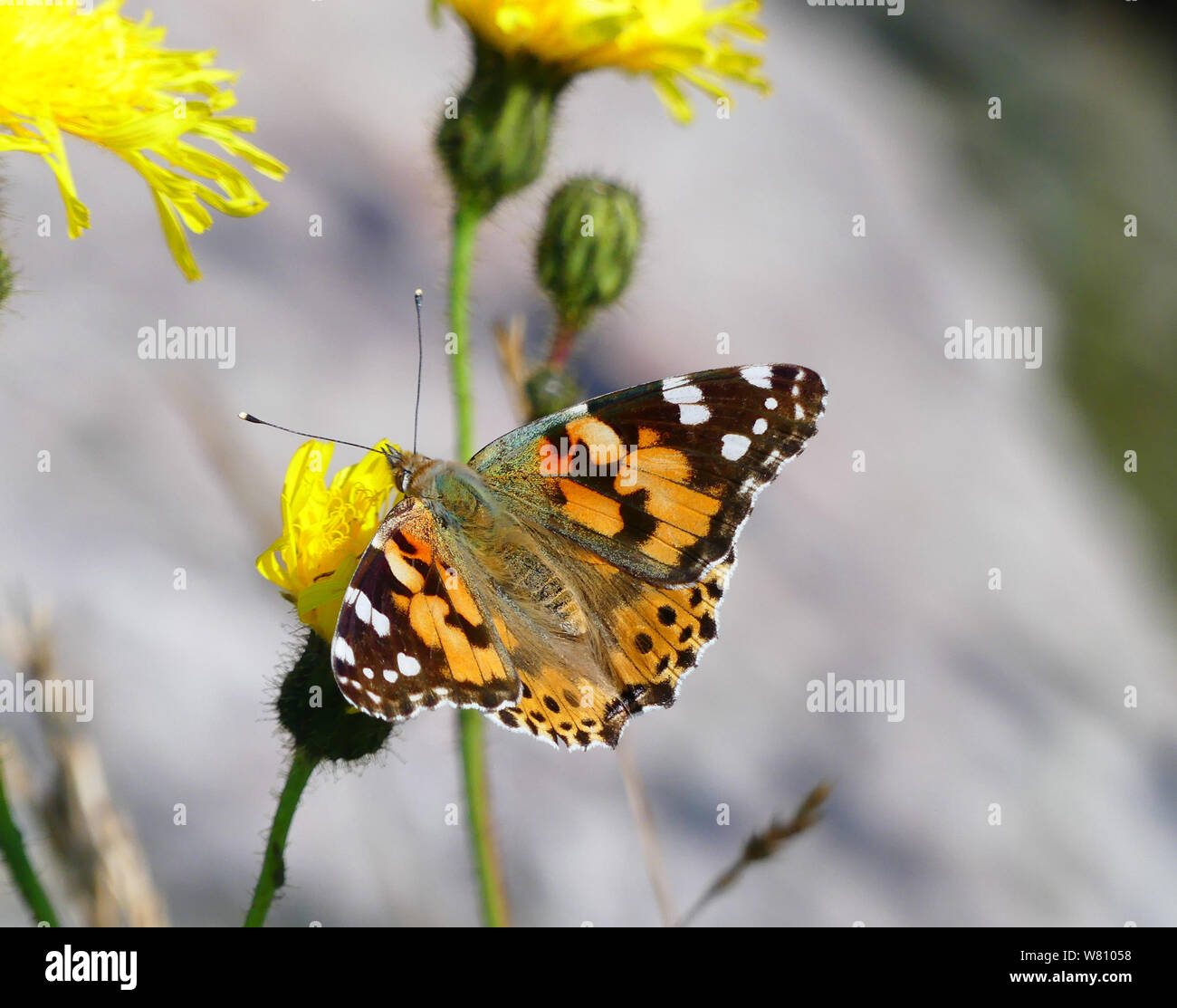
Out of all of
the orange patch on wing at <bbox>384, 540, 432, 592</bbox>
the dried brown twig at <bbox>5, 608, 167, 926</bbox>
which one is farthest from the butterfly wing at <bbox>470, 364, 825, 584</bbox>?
the dried brown twig at <bbox>5, 608, 167, 926</bbox>

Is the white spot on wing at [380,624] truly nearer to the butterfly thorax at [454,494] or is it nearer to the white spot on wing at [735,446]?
the butterfly thorax at [454,494]

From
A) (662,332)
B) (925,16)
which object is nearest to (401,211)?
(662,332)

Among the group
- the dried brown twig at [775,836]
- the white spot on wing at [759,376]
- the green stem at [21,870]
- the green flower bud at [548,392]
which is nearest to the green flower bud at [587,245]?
the green flower bud at [548,392]

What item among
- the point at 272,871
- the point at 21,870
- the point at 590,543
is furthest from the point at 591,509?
the point at 21,870

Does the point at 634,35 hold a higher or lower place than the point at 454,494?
higher

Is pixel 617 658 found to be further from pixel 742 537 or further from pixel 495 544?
pixel 742 537

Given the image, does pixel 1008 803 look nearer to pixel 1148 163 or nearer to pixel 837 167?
pixel 837 167
